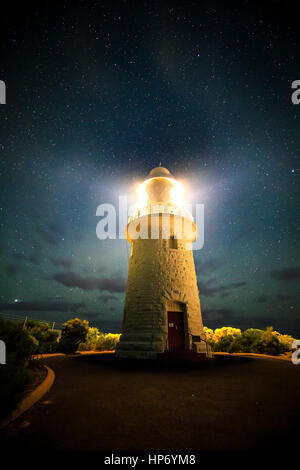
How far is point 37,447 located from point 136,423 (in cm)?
140

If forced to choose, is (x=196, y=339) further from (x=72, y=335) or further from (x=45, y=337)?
(x=45, y=337)

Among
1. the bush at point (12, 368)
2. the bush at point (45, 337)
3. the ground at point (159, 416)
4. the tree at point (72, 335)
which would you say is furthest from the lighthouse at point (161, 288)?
the bush at point (12, 368)

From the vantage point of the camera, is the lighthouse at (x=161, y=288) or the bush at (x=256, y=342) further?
the bush at (x=256, y=342)

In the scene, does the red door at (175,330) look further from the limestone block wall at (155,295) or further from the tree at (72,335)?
the tree at (72,335)

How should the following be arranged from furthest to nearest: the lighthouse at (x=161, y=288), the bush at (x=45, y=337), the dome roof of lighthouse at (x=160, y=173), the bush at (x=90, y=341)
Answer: the dome roof of lighthouse at (x=160, y=173), the bush at (x=90, y=341), the bush at (x=45, y=337), the lighthouse at (x=161, y=288)

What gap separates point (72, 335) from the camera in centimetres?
1335

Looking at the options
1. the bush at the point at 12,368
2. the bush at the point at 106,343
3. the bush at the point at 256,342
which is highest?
the bush at the point at 12,368

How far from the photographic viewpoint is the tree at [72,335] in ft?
43.0

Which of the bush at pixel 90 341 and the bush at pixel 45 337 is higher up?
the bush at pixel 45 337

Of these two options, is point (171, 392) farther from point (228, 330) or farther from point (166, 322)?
point (228, 330)

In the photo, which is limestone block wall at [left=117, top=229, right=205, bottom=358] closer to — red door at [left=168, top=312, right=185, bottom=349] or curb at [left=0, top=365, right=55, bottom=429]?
red door at [left=168, top=312, right=185, bottom=349]

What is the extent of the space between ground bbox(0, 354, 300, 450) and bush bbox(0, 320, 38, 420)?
12.8 inches

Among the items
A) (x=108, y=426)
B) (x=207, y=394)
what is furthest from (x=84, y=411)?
(x=207, y=394)
